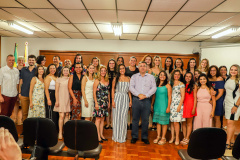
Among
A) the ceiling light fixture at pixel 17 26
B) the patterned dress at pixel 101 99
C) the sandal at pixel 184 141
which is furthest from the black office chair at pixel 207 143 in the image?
the ceiling light fixture at pixel 17 26

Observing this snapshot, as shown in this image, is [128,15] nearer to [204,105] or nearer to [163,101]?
[163,101]

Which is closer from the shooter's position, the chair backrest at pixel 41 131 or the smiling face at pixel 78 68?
the chair backrest at pixel 41 131

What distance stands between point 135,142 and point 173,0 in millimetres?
2810

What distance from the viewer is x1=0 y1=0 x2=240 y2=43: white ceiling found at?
11.3 feet

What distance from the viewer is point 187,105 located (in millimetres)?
3309

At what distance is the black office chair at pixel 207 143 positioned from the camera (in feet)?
5.79

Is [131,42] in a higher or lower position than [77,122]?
higher

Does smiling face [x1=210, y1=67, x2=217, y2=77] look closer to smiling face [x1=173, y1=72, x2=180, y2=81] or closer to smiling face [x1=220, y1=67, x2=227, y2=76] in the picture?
smiling face [x1=220, y1=67, x2=227, y2=76]

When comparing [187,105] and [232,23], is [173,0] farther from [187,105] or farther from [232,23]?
[232,23]

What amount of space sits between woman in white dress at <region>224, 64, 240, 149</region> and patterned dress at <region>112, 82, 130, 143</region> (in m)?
1.86

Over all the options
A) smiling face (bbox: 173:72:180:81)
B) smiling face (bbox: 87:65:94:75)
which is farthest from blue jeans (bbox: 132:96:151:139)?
smiling face (bbox: 87:65:94:75)

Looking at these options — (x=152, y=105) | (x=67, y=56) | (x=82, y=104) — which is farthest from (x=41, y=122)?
(x=67, y=56)

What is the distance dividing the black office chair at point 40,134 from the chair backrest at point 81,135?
0.56ft

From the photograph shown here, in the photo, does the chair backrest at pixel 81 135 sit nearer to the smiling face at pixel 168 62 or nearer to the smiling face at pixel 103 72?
the smiling face at pixel 103 72
